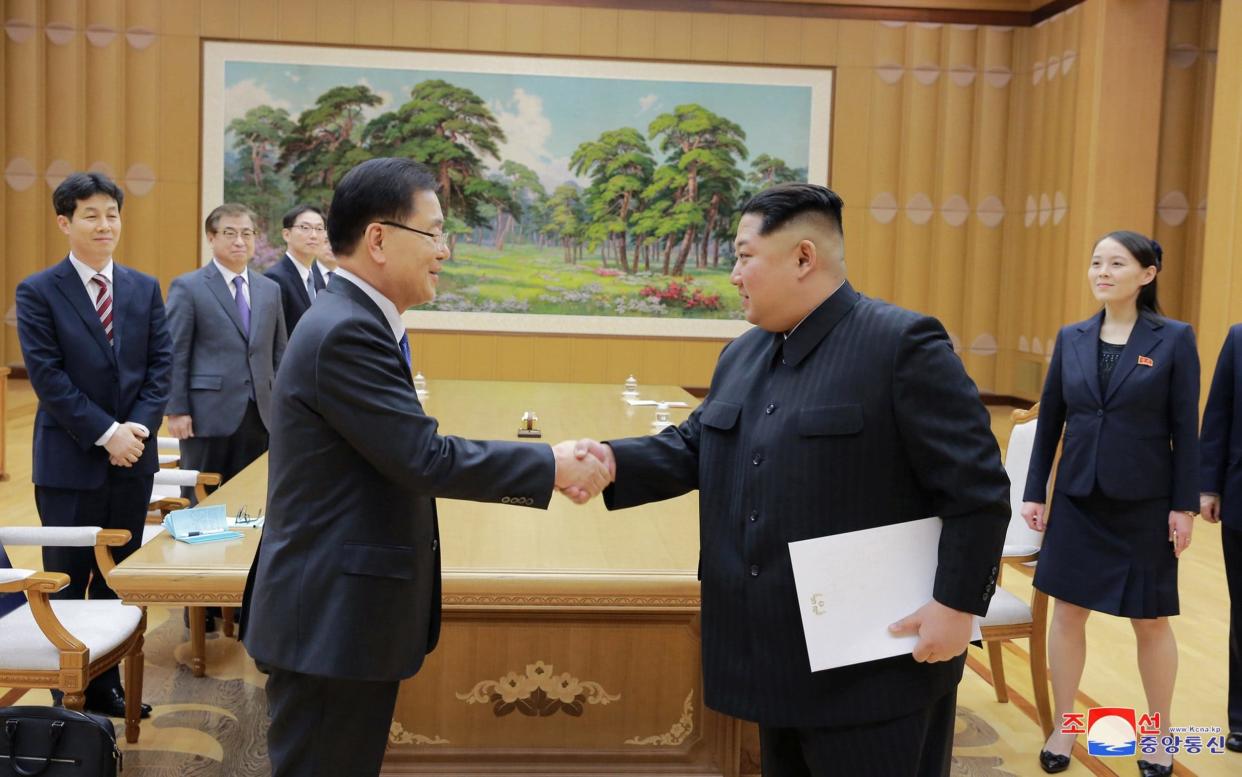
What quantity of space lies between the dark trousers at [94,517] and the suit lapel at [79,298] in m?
0.44

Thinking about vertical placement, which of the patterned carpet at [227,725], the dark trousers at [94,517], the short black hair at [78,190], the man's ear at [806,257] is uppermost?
the short black hair at [78,190]

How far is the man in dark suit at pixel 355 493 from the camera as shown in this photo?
186 cm

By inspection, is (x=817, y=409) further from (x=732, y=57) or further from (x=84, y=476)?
(x=732, y=57)

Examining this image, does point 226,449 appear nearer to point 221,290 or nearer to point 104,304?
point 221,290

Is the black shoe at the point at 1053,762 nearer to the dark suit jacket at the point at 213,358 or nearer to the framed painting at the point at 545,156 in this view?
the dark suit jacket at the point at 213,358

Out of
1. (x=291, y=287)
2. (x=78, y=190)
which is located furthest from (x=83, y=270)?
(x=291, y=287)

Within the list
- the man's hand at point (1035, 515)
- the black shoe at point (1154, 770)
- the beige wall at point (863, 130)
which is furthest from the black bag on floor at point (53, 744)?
the beige wall at point (863, 130)

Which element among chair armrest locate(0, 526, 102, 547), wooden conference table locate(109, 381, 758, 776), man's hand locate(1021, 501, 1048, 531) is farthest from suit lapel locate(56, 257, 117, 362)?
man's hand locate(1021, 501, 1048, 531)

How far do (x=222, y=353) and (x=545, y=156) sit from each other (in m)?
6.86

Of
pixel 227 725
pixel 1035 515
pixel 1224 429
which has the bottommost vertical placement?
pixel 227 725

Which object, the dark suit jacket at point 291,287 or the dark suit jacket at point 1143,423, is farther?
the dark suit jacket at point 291,287

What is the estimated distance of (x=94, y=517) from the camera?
146 inches

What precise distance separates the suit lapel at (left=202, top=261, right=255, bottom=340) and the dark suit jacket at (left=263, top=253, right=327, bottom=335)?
546 mm

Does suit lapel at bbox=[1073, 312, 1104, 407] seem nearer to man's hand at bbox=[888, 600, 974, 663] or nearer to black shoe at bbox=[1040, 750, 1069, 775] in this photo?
black shoe at bbox=[1040, 750, 1069, 775]
